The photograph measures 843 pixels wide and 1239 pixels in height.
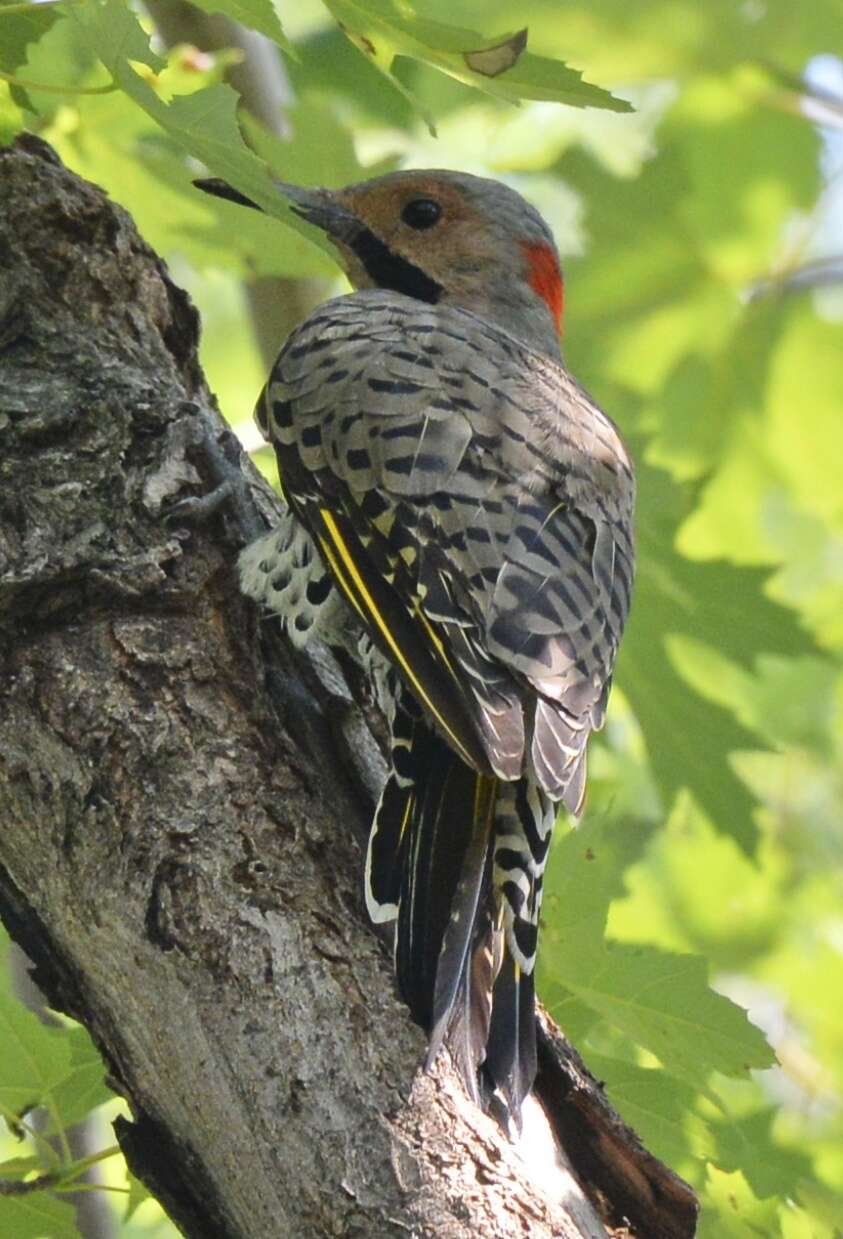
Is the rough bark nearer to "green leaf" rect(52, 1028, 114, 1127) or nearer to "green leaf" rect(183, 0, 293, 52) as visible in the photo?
"green leaf" rect(52, 1028, 114, 1127)

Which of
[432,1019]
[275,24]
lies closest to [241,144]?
[275,24]

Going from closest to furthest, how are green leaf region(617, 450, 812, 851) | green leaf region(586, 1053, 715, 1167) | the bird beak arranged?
1. green leaf region(586, 1053, 715, 1167)
2. green leaf region(617, 450, 812, 851)
3. the bird beak

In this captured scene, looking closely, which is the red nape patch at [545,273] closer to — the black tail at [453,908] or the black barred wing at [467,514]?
the black barred wing at [467,514]

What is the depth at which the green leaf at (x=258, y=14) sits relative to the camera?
2.27 meters

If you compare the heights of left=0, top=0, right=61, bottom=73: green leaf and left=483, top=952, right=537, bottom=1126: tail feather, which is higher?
left=0, top=0, right=61, bottom=73: green leaf

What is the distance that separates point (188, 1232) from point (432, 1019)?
1.37 feet

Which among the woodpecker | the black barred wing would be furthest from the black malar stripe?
the black barred wing

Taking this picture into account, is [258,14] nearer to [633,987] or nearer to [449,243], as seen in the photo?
[633,987]

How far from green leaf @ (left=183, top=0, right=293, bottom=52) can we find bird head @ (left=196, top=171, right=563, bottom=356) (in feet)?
6.25

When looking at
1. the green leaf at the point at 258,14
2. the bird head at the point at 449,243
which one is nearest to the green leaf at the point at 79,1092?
the green leaf at the point at 258,14

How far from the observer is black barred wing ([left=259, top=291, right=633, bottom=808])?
2.63 metres

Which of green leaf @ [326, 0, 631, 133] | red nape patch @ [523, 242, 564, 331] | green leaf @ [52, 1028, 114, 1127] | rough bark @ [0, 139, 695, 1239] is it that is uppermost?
red nape patch @ [523, 242, 564, 331]

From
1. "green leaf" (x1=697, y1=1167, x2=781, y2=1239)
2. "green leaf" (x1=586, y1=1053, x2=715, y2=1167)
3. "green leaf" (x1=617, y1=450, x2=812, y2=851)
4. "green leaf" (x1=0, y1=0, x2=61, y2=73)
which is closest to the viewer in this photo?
"green leaf" (x1=0, y1=0, x2=61, y2=73)

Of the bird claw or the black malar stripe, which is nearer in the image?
the bird claw
